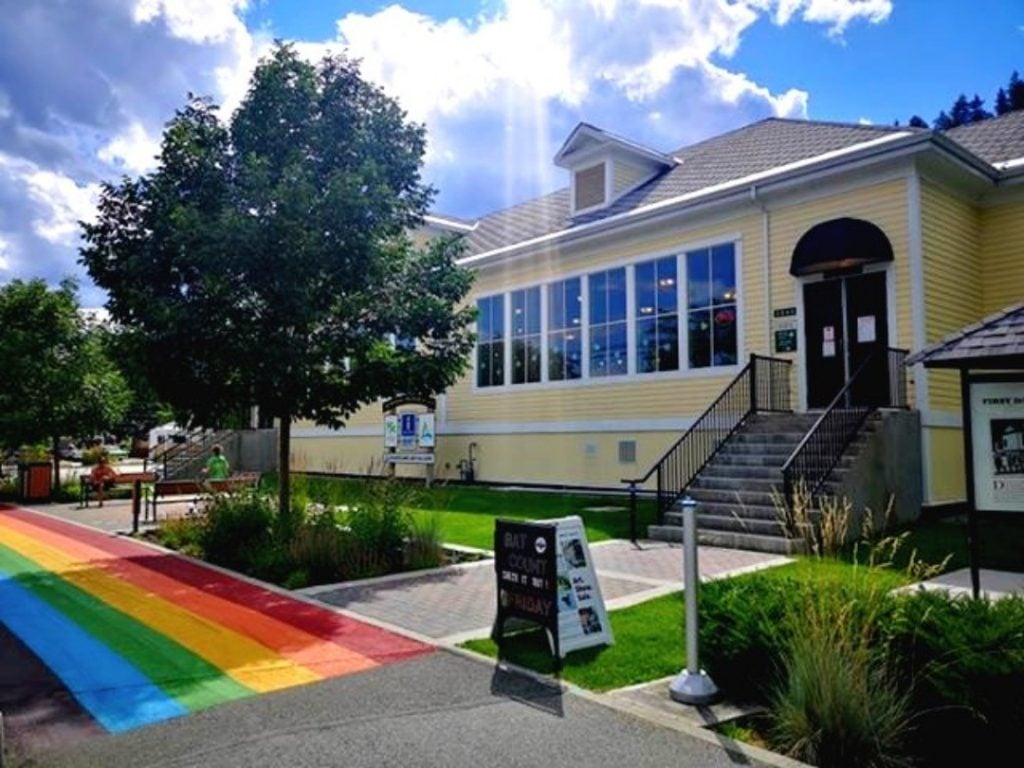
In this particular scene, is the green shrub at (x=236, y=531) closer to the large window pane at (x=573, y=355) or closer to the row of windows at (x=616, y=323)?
the row of windows at (x=616, y=323)

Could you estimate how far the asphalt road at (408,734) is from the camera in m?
4.14

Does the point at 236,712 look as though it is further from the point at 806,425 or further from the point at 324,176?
the point at 806,425

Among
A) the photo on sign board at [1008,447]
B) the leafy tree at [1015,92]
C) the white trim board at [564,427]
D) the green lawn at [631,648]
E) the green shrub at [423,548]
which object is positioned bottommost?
the green lawn at [631,648]

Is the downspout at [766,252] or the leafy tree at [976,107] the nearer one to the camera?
the downspout at [766,252]

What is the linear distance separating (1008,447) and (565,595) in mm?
3747

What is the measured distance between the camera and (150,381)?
10922 millimetres

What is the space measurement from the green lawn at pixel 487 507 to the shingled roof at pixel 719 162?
5.78 meters

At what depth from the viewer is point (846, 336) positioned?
13938mm

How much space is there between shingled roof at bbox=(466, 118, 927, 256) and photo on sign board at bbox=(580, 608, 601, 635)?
36.6 ft

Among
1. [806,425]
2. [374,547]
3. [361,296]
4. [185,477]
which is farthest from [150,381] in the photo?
[185,477]

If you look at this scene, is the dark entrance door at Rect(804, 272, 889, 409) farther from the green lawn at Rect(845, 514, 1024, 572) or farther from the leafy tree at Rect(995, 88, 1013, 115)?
the leafy tree at Rect(995, 88, 1013, 115)

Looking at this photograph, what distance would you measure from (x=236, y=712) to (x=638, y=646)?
9.76 feet

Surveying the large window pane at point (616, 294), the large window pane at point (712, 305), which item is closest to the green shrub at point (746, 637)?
the large window pane at point (712, 305)

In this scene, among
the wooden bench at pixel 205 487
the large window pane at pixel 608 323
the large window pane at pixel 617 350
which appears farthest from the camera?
Answer: the large window pane at pixel 608 323
